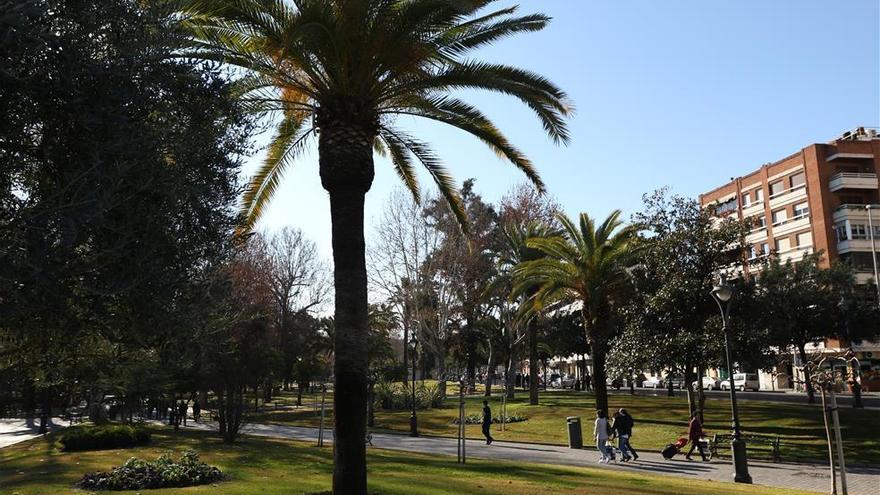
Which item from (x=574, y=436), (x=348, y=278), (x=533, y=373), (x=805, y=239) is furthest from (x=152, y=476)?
(x=805, y=239)

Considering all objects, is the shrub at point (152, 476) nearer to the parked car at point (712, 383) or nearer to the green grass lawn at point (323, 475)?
the green grass lawn at point (323, 475)

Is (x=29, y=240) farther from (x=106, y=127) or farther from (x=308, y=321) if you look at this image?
(x=308, y=321)

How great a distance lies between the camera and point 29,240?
485 centimetres

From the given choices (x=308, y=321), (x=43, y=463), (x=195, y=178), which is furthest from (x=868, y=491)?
(x=308, y=321)

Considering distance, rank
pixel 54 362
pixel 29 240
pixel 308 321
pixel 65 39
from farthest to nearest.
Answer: pixel 308 321 → pixel 54 362 → pixel 65 39 → pixel 29 240

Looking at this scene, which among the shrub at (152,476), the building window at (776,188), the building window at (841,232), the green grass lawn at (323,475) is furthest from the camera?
the building window at (776,188)

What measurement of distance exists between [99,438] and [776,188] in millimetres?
63169

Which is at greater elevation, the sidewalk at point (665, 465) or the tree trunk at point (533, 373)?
the tree trunk at point (533, 373)

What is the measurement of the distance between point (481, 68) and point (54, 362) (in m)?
7.90

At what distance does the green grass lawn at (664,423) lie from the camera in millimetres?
23000

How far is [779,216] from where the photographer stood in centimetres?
6494

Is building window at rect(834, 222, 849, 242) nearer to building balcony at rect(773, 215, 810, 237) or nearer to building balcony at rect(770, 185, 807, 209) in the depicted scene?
building balcony at rect(773, 215, 810, 237)

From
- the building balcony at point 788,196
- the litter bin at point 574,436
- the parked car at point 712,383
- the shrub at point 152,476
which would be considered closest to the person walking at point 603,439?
the litter bin at point 574,436

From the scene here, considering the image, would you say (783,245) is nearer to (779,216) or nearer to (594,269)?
(779,216)
